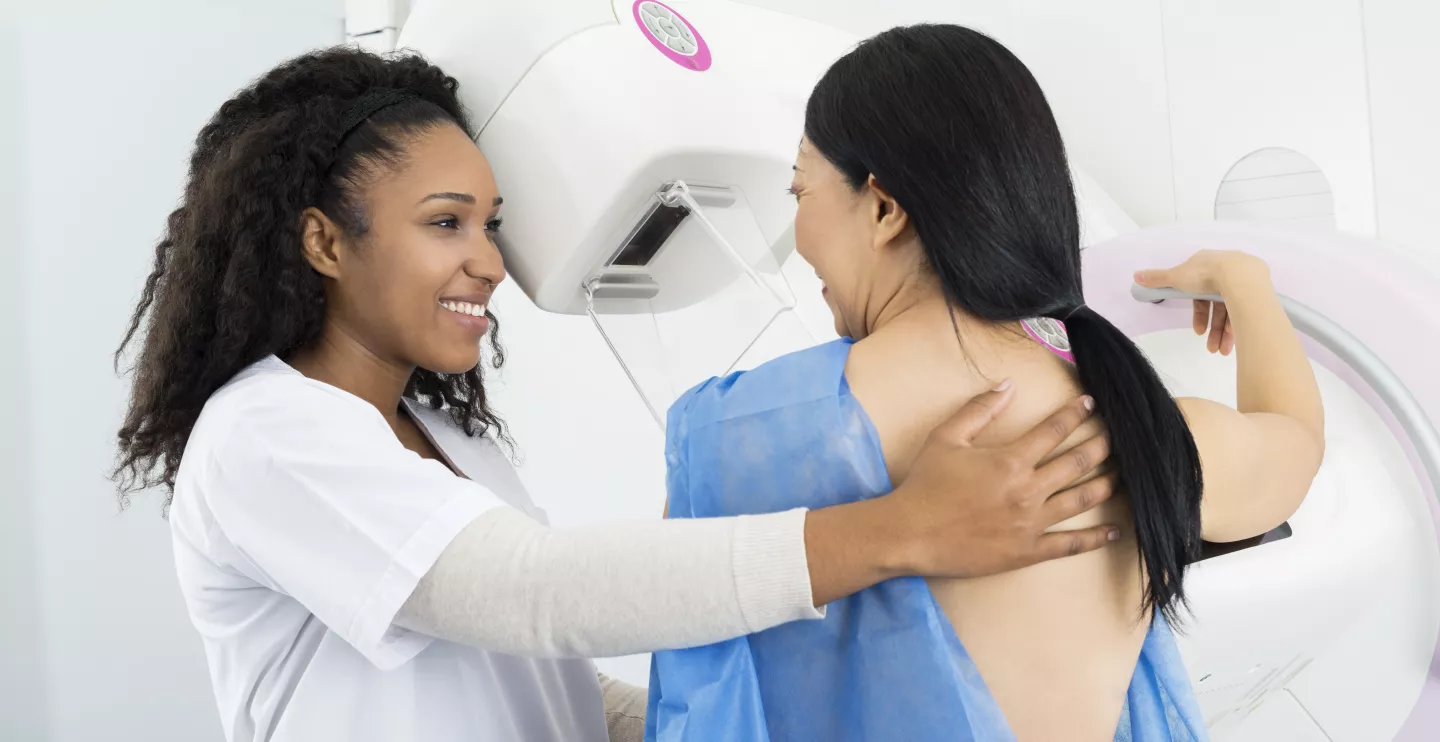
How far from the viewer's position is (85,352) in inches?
93.3

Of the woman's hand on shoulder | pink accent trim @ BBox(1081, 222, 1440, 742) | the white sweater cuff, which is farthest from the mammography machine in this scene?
the white sweater cuff

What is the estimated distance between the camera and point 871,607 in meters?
0.93

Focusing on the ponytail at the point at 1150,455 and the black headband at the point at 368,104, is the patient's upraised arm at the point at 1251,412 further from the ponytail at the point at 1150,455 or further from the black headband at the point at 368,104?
the black headband at the point at 368,104

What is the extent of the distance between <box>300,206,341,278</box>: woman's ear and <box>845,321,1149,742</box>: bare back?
638mm

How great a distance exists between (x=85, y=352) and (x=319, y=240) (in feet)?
4.54

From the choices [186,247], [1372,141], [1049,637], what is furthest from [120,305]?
[1372,141]

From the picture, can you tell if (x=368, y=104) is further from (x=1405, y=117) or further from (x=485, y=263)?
(x=1405, y=117)

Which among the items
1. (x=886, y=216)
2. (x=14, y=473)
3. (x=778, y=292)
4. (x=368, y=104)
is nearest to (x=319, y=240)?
(x=368, y=104)

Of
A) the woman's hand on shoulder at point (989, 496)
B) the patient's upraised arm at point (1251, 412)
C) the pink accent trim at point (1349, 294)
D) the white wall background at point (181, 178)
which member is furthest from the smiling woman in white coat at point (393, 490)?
the white wall background at point (181, 178)

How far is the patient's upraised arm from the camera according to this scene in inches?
39.4

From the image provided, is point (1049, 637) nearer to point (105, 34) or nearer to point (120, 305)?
point (120, 305)

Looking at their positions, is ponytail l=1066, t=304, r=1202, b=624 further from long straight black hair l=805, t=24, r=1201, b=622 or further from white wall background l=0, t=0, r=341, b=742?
white wall background l=0, t=0, r=341, b=742

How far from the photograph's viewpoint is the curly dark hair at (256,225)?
124cm

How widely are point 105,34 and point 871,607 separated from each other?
221 cm
